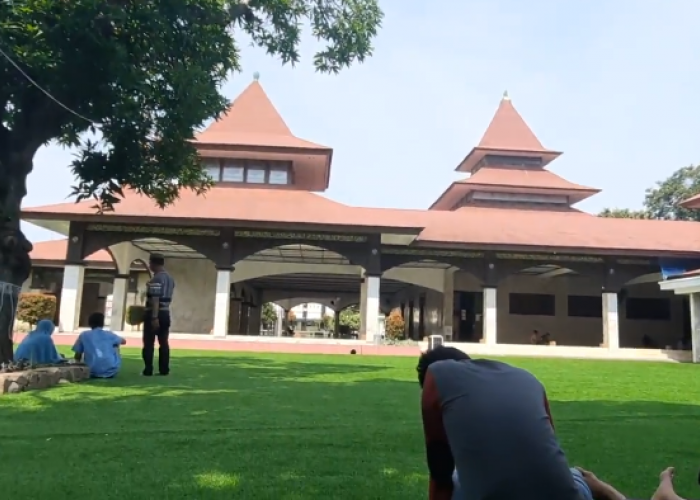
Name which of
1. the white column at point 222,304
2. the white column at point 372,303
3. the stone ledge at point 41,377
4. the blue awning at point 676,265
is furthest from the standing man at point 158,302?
the blue awning at point 676,265

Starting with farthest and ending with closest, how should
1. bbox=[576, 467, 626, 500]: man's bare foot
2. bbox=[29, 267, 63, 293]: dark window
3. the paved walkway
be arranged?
bbox=[29, 267, 63, 293]: dark window, the paved walkway, bbox=[576, 467, 626, 500]: man's bare foot

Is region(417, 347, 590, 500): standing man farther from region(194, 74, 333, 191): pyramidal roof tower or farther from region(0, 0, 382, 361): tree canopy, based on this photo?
region(194, 74, 333, 191): pyramidal roof tower

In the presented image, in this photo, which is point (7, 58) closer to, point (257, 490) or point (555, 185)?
point (257, 490)

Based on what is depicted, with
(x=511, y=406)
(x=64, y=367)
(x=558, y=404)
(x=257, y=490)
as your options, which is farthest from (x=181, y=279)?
(x=511, y=406)

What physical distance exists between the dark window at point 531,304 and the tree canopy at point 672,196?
1820 centimetres

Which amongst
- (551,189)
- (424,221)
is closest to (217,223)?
(424,221)

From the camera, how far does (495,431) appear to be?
5.90 feet

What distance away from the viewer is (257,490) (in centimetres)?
299

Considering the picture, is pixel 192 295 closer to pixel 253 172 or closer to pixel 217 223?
pixel 253 172

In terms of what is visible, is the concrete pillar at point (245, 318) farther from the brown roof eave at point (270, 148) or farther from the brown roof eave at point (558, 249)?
the brown roof eave at point (558, 249)

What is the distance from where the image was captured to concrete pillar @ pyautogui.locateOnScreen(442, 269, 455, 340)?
22.2 m

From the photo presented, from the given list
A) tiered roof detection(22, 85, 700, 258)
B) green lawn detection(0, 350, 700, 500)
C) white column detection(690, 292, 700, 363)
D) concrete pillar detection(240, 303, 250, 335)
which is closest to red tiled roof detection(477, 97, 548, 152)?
tiered roof detection(22, 85, 700, 258)

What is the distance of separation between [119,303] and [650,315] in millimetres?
17466

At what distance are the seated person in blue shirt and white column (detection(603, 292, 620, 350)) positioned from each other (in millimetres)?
15396
